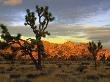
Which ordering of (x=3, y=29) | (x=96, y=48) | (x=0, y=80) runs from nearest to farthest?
1. (x=0, y=80)
2. (x=3, y=29)
3. (x=96, y=48)

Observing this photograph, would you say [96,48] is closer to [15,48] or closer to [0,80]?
[15,48]

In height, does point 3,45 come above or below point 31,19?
below

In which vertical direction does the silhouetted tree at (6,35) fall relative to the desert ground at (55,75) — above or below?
above

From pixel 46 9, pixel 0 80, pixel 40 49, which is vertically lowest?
pixel 0 80

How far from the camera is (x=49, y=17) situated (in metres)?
41.9

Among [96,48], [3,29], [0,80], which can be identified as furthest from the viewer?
[96,48]

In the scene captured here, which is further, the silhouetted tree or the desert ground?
the silhouetted tree

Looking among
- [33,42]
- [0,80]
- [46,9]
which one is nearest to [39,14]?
[46,9]

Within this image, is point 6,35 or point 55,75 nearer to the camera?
point 55,75

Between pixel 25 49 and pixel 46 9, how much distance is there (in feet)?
20.3

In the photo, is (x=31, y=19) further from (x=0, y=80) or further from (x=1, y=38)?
(x=0, y=80)

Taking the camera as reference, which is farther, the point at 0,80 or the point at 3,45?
the point at 3,45

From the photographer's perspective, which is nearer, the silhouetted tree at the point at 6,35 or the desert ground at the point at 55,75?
the desert ground at the point at 55,75

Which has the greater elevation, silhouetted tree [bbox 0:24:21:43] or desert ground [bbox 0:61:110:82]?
silhouetted tree [bbox 0:24:21:43]
